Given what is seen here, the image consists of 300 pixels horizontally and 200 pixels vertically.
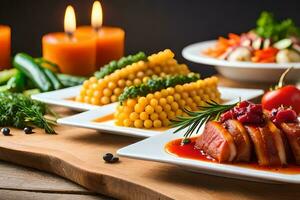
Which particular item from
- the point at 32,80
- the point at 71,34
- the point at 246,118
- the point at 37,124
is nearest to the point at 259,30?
the point at 71,34

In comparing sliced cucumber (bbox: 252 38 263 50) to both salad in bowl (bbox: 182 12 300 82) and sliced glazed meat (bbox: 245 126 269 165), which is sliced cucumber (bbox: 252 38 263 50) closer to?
salad in bowl (bbox: 182 12 300 82)

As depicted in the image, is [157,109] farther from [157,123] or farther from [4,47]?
[4,47]

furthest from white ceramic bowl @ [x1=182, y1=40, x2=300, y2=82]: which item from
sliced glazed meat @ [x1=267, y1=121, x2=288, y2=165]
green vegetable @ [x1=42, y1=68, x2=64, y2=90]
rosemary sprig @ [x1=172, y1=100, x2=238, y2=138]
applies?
sliced glazed meat @ [x1=267, y1=121, x2=288, y2=165]

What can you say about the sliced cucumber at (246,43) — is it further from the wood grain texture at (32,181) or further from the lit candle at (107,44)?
the wood grain texture at (32,181)

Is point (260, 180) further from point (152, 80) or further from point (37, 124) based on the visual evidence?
point (37, 124)

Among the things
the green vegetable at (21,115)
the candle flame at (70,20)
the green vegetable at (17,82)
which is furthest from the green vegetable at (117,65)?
the candle flame at (70,20)
